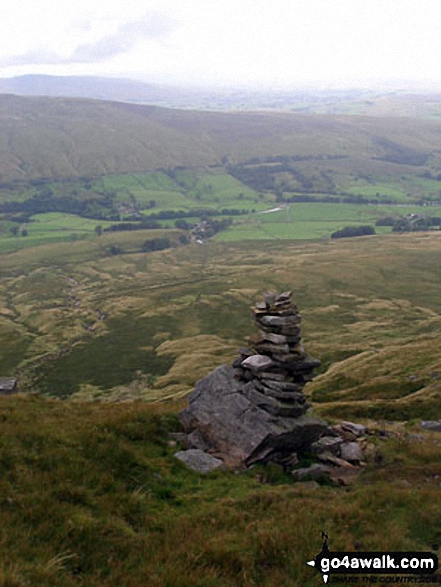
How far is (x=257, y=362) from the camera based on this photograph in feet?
107

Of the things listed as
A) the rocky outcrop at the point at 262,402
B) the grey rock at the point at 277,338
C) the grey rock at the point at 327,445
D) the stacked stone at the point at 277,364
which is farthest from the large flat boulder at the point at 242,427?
the grey rock at the point at 277,338

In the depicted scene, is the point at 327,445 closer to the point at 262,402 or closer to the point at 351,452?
the point at 351,452

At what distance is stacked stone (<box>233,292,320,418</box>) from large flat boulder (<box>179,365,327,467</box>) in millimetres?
599

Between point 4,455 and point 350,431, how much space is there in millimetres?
22516

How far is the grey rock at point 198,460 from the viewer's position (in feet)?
89.2

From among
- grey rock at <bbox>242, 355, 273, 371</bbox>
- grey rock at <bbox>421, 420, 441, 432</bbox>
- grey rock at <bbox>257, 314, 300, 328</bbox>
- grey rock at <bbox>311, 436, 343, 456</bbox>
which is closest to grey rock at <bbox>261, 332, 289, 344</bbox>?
grey rock at <bbox>257, 314, 300, 328</bbox>

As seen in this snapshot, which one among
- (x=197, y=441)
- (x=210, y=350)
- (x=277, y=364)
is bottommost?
(x=210, y=350)

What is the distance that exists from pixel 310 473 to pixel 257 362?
754 cm

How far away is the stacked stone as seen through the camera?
31172 mm

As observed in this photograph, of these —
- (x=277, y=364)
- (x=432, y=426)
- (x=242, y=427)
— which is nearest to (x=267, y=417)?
(x=242, y=427)

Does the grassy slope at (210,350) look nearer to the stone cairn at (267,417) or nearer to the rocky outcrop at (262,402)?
the stone cairn at (267,417)

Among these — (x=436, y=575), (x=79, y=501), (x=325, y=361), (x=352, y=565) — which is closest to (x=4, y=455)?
(x=79, y=501)

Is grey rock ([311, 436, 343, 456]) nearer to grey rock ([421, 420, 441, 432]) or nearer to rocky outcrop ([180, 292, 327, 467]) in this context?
rocky outcrop ([180, 292, 327, 467])

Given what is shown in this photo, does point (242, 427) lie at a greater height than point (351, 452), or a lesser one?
greater
